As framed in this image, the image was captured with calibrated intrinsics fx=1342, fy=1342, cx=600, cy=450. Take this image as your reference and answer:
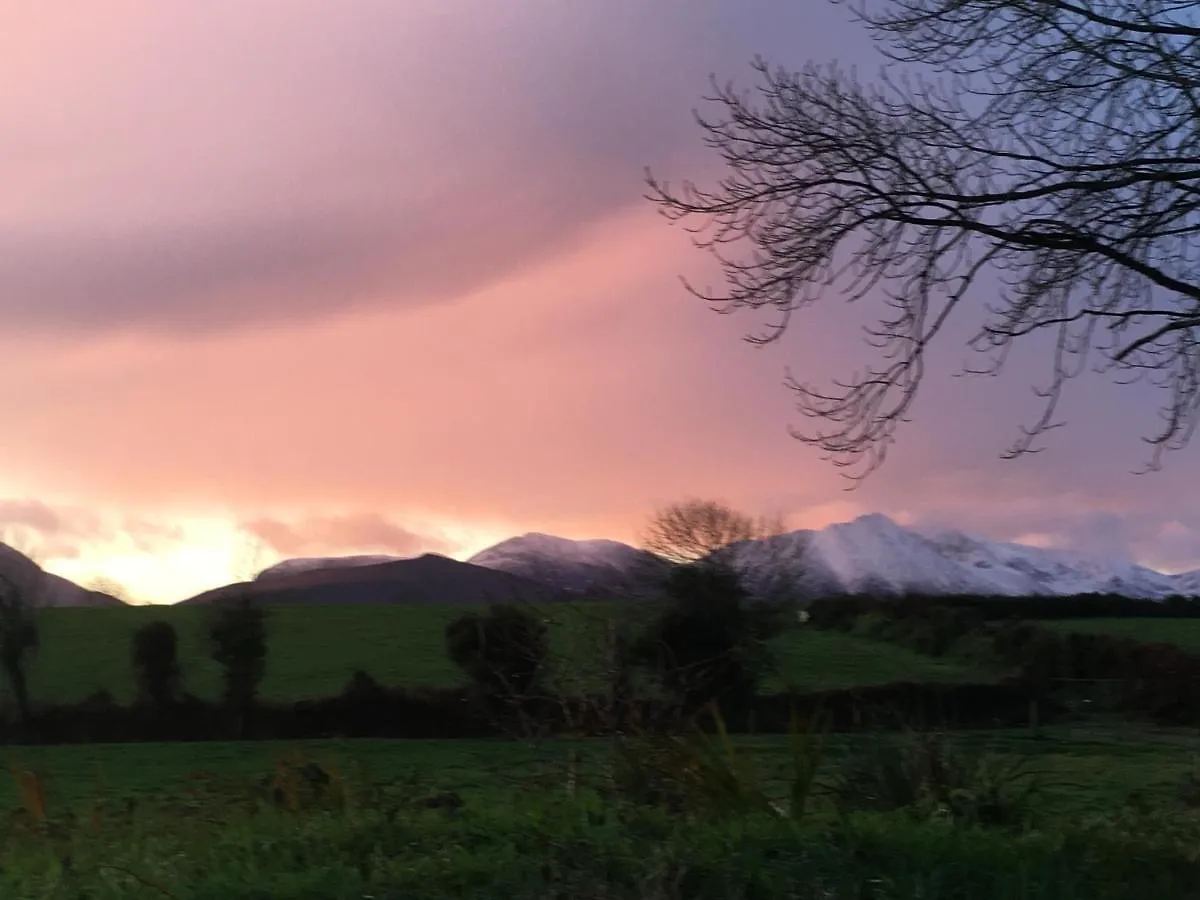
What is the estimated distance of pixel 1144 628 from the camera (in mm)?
64562

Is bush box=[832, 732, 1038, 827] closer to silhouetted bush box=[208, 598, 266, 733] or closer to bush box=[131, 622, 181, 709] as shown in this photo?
silhouetted bush box=[208, 598, 266, 733]

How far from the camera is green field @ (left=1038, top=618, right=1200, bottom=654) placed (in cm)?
5825

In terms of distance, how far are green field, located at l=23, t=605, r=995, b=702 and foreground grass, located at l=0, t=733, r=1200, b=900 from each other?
32135 millimetres

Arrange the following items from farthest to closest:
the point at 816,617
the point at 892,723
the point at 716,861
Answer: the point at 816,617
the point at 892,723
the point at 716,861

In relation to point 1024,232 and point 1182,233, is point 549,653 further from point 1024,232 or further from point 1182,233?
point 1182,233

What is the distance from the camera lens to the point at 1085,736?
4028 cm

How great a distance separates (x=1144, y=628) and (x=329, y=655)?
3843 centimetres

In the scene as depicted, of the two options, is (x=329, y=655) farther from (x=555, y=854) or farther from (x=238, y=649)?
(x=555, y=854)

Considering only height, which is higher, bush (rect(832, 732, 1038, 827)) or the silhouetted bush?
the silhouetted bush

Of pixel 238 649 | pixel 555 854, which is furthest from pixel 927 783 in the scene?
pixel 238 649

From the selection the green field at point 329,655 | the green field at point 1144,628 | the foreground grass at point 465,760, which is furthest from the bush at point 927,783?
the green field at point 1144,628

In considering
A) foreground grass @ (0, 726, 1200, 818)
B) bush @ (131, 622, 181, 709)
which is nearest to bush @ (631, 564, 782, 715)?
foreground grass @ (0, 726, 1200, 818)

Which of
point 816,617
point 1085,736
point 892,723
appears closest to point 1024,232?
point 892,723

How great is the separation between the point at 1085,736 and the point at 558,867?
3685 cm
